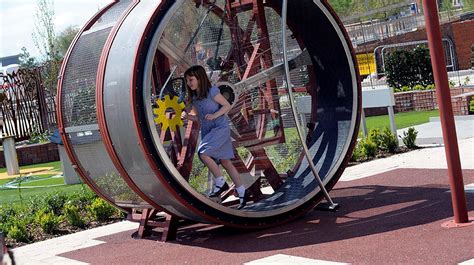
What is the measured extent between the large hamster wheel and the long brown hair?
14 cm

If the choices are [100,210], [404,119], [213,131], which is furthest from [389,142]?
[404,119]

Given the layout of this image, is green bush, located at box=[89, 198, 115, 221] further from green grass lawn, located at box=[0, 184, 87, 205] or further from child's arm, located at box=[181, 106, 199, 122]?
green grass lawn, located at box=[0, 184, 87, 205]

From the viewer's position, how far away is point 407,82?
24562 mm

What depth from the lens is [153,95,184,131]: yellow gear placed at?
30.1 ft

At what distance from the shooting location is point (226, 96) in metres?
9.77

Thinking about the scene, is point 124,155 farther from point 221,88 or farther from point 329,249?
point 329,249

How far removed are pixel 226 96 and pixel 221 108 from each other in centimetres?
35

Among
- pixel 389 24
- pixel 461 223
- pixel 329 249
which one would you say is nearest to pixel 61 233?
pixel 329 249

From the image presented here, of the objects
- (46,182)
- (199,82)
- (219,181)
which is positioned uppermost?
(199,82)

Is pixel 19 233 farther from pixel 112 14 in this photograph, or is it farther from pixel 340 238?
pixel 340 238

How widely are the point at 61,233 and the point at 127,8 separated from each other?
3158 mm

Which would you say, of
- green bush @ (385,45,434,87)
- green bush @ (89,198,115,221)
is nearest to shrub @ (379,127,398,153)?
green bush @ (89,198,115,221)

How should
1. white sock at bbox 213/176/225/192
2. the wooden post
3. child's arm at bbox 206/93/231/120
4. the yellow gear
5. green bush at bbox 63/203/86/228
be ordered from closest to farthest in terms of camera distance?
1. the yellow gear
2. child's arm at bbox 206/93/231/120
3. white sock at bbox 213/176/225/192
4. green bush at bbox 63/203/86/228
5. the wooden post

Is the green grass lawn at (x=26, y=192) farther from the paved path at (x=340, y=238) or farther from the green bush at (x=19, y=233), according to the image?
the paved path at (x=340, y=238)
